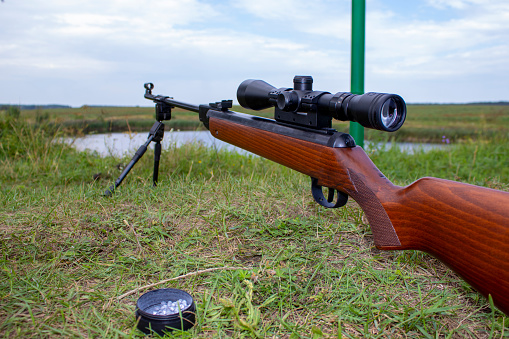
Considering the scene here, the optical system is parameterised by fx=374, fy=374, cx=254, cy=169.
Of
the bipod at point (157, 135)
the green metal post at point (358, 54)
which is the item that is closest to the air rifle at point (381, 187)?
the bipod at point (157, 135)

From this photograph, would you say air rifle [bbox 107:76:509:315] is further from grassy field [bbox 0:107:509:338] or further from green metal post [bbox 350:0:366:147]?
green metal post [bbox 350:0:366:147]

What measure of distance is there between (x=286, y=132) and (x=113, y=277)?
148 centimetres

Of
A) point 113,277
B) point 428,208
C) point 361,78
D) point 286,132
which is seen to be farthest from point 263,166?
point 428,208

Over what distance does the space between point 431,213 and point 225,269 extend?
1.28m

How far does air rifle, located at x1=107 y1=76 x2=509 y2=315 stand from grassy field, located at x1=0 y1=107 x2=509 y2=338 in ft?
1.37

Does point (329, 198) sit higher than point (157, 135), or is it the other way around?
point (157, 135)

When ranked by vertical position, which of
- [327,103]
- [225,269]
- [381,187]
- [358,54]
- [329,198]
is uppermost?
[358,54]

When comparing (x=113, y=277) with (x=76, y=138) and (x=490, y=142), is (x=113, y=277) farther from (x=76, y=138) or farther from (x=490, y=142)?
(x=490, y=142)

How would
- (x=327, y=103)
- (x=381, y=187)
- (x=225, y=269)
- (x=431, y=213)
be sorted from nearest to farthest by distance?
(x=431, y=213), (x=381, y=187), (x=327, y=103), (x=225, y=269)

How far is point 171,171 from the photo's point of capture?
17.7 ft

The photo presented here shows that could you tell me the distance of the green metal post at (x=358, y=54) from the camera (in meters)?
5.05

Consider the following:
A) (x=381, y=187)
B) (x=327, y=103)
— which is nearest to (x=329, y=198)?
(x=381, y=187)

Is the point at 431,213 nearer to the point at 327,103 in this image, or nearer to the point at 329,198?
the point at 329,198

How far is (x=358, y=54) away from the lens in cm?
514
